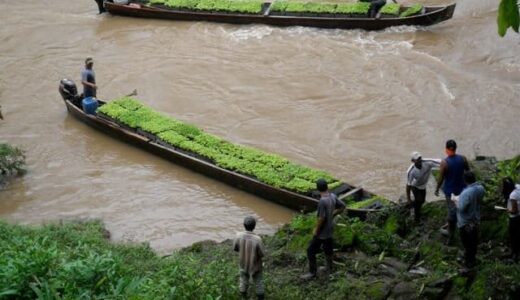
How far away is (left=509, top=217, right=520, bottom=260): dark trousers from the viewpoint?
761 centimetres

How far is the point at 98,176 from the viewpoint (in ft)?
44.8

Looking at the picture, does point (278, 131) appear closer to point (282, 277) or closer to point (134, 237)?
point (134, 237)

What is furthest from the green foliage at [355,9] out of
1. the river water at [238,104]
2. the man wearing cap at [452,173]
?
the man wearing cap at [452,173]

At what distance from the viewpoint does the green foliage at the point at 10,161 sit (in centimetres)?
1321

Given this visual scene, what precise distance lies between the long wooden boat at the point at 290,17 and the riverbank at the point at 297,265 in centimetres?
894

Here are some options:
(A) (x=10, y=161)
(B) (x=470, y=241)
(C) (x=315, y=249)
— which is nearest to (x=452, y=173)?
(B) (x=470, y=241)

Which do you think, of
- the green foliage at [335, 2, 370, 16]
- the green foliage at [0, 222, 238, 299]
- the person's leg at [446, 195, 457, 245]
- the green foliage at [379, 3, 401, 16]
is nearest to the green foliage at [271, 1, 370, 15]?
the green foliage at [335, 2, 370, 16]

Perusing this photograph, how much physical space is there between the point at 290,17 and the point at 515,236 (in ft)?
42.0

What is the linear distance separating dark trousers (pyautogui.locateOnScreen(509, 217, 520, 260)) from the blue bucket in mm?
9986

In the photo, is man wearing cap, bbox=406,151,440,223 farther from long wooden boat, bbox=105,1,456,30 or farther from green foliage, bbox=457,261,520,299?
long wooden boat, bbox=105,1,456,30

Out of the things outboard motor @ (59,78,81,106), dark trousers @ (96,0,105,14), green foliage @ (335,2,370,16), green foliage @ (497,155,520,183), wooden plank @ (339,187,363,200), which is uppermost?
green foliage @ (335,2,370,16)

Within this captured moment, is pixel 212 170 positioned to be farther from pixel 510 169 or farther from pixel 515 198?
pixel 515 198

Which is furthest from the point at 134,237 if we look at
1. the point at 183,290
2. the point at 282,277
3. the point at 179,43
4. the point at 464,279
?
the point at 179,43

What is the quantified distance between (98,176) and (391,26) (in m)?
9.33
